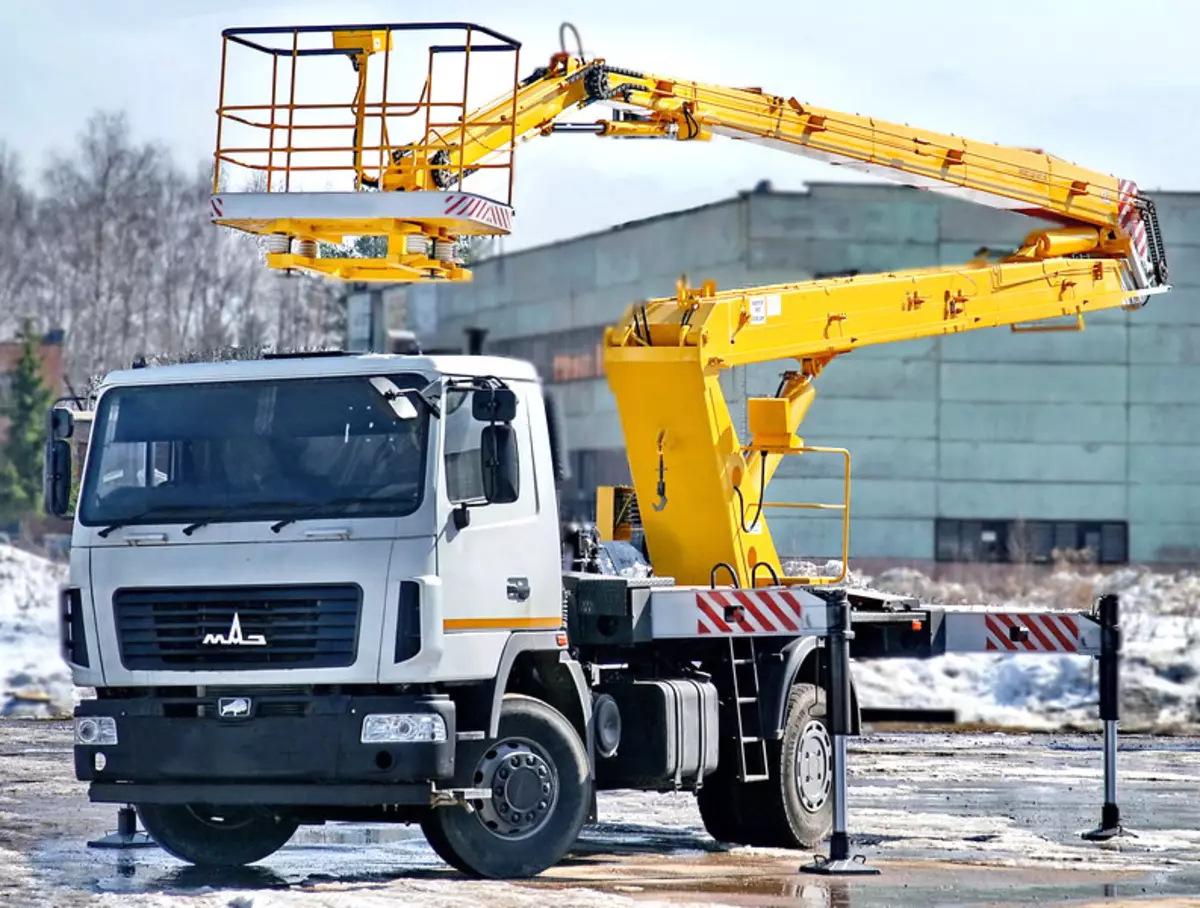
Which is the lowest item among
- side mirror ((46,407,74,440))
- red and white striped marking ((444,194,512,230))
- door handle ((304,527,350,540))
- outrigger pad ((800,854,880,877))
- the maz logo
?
outrigger pad ((800,854,880,877))

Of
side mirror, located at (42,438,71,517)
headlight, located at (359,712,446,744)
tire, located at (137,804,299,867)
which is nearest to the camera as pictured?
headlight, located at (359,712,446,744)

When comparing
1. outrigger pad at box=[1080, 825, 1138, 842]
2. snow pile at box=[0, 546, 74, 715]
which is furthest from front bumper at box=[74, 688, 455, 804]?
snow pile at box=[0, 546, 74, 715]

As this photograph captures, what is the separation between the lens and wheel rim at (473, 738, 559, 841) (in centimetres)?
1230

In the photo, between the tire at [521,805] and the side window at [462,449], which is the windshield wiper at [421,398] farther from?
the tire at [521,805]

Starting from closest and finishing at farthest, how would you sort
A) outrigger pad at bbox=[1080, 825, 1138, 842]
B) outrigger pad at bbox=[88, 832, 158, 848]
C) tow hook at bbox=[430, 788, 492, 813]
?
tow hook at bbox=[430, 788, 492, 813]
outrigger pad at bbox=[88, 832, 158, 848]
outrigger pad at bbox=[1080, 825, 1138, 842]

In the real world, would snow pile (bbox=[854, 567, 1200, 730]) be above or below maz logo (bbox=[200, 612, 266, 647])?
below

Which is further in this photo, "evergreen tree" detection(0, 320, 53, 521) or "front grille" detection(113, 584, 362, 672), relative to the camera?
"evergreen tree" detection(0, 320, 53, 521)

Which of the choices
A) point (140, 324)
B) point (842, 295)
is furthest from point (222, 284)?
point (842, 295)

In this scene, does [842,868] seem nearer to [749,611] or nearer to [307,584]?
[749,611]

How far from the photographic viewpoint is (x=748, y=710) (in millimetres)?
14531

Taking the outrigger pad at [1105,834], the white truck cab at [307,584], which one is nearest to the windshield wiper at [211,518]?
the white truck cab at [307,584]

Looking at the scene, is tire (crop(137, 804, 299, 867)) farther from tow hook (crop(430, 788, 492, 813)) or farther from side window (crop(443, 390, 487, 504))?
side window (crop(443, 390, 487, 504))

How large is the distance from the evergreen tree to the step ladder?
51524mm

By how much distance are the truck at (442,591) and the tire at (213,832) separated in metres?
0.02
